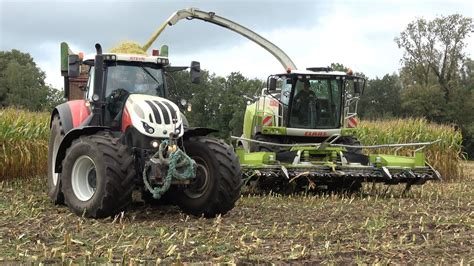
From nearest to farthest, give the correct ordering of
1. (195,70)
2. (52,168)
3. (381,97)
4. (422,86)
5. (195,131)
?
(195,131)
(195,70)
(52,168)
(422,86)
(381,97)

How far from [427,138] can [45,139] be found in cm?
993

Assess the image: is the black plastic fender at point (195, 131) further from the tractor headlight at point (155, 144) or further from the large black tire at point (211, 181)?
the tractor headlight at point (155, 144)

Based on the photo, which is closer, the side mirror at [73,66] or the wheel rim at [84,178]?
the wheel rim at [84,178]

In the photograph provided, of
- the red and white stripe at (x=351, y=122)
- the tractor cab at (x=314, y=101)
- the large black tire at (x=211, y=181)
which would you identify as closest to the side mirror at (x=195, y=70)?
the large black tire at (x=211, y=181)

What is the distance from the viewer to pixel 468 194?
10.5 metres

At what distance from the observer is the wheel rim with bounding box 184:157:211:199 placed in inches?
260

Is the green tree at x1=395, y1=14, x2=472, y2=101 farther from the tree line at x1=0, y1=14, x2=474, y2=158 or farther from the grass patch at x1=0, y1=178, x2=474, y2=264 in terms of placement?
the grass patch at x1=0, y1=178, x2=474, y2=264

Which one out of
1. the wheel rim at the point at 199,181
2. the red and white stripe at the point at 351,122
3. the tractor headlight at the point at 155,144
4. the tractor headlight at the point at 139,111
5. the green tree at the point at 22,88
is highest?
the green tree at the point at 22,88

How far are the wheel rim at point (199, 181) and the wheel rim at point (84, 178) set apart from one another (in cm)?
106

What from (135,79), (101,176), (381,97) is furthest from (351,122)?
(381,97)

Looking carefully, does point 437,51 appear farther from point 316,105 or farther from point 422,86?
point 316,105

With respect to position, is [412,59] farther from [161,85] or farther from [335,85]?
[161,85]

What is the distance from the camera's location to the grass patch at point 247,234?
14.2 feet

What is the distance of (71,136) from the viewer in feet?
22.5
